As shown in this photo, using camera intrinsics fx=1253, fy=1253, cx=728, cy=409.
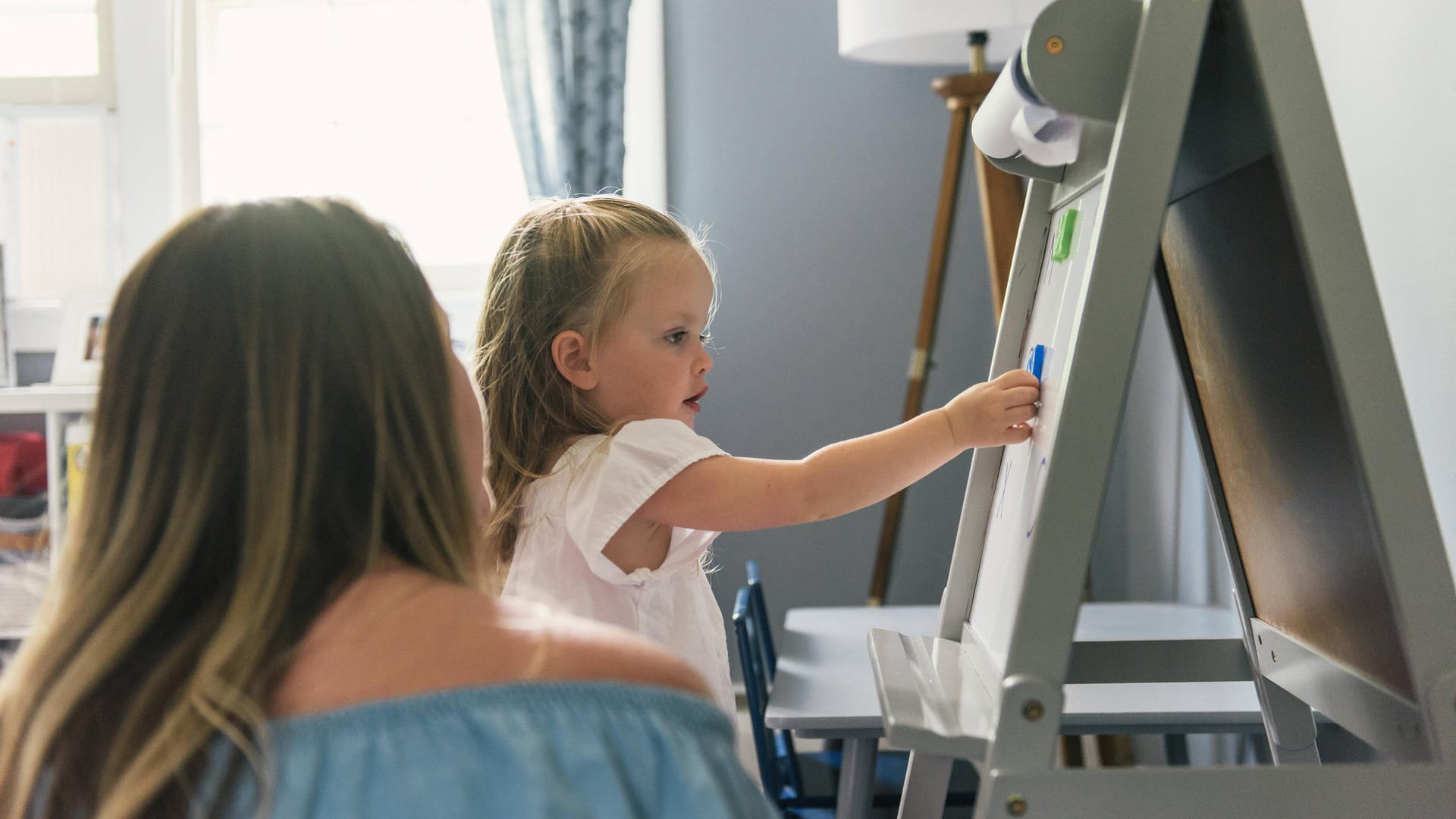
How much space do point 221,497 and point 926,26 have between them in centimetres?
208

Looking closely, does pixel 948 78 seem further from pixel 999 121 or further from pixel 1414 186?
pixel 999 121

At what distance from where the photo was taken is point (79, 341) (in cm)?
317

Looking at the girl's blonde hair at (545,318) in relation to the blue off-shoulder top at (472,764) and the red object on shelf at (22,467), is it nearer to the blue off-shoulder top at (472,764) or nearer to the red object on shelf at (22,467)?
the blue off-shoulder top at (472,764)

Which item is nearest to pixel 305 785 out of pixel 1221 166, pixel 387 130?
pixel 1221 166

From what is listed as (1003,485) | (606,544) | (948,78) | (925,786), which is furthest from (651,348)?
(948,78)

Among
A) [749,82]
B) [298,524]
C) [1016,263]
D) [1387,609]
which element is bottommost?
[1387,609]

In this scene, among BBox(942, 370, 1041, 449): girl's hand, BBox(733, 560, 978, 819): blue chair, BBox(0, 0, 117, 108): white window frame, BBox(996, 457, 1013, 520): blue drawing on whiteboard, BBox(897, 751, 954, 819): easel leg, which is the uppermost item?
BBox(0, 0, 117, 108): white window frame

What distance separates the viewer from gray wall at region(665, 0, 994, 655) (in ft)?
10.2

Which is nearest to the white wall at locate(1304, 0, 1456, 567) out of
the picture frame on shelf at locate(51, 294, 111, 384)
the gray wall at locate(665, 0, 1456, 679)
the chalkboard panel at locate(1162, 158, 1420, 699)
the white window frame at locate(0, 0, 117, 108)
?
the chalkboard panel at locate(1162, 158, 1420, 699)

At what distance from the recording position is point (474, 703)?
1.92 ft

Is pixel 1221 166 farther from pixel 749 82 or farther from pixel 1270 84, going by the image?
pixel 749 82

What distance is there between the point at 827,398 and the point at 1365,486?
2379mm

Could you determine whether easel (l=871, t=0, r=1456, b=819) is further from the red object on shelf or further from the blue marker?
the red object on shelf

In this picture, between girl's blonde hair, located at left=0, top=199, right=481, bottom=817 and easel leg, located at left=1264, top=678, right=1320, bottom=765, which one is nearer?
girl's blonde hair, located at left=0, top=199, right=481, bottom=817
